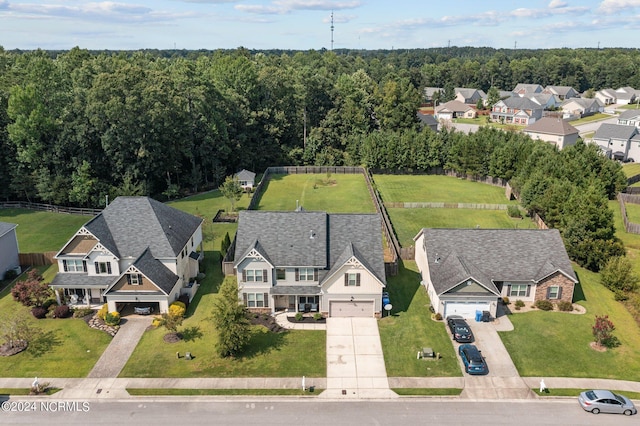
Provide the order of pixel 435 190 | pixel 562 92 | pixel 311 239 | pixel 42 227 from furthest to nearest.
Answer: pixel 562 92, pixel 435 190, pixel 42 227, pixel 311 239

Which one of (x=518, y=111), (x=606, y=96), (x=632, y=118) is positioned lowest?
(x=632, y=118)

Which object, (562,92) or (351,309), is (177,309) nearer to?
(351,309)

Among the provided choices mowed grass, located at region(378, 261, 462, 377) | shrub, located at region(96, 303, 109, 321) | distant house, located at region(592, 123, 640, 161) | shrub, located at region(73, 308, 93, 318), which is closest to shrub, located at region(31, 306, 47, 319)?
shrub, located at region(73, 308, 93, 318)

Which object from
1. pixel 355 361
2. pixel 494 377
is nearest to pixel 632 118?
pixel 494 377

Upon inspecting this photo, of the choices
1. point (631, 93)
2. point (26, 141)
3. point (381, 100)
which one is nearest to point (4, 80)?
point (26, 141)

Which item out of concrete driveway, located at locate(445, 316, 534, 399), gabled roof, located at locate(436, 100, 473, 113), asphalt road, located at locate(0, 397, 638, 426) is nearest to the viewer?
asphalt road, located at locate(0, 397, 638, 426)

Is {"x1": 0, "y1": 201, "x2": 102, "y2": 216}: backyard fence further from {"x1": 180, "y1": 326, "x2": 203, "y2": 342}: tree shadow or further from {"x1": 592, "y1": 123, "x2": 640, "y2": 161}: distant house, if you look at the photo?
{"x1": 592, "y1": 123, "x2": 640, "y2": 161}: distant house
